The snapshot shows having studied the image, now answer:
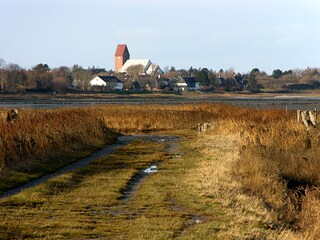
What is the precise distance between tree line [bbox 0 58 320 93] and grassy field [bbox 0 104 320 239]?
74176mm

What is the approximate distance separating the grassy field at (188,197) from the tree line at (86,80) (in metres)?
74.2

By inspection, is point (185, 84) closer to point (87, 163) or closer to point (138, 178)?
point (87, 163)

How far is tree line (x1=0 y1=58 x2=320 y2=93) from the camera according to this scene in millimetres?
99688

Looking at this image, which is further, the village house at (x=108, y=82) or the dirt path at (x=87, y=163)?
the village house at (x=108, y=82)

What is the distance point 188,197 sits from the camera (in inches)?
520

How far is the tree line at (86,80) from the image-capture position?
99688mm

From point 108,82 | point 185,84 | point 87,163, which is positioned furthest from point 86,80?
point 87,163

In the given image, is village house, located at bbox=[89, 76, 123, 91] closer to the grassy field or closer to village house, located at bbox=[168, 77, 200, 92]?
village house, located at bbox=[168, 77, 200, 92]

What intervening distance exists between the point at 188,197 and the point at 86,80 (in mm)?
119685

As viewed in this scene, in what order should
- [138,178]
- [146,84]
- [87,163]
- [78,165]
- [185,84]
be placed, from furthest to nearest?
[185,84]
[146,84]
[87,163]
[78,165]
[138,178]

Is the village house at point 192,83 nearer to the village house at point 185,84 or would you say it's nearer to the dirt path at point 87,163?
the village house at point 185,84

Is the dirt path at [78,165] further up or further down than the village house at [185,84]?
further up

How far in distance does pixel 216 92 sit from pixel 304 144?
110 metres

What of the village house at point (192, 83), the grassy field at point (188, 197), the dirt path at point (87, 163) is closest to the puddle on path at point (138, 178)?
the dirt path at point (87, 163)
